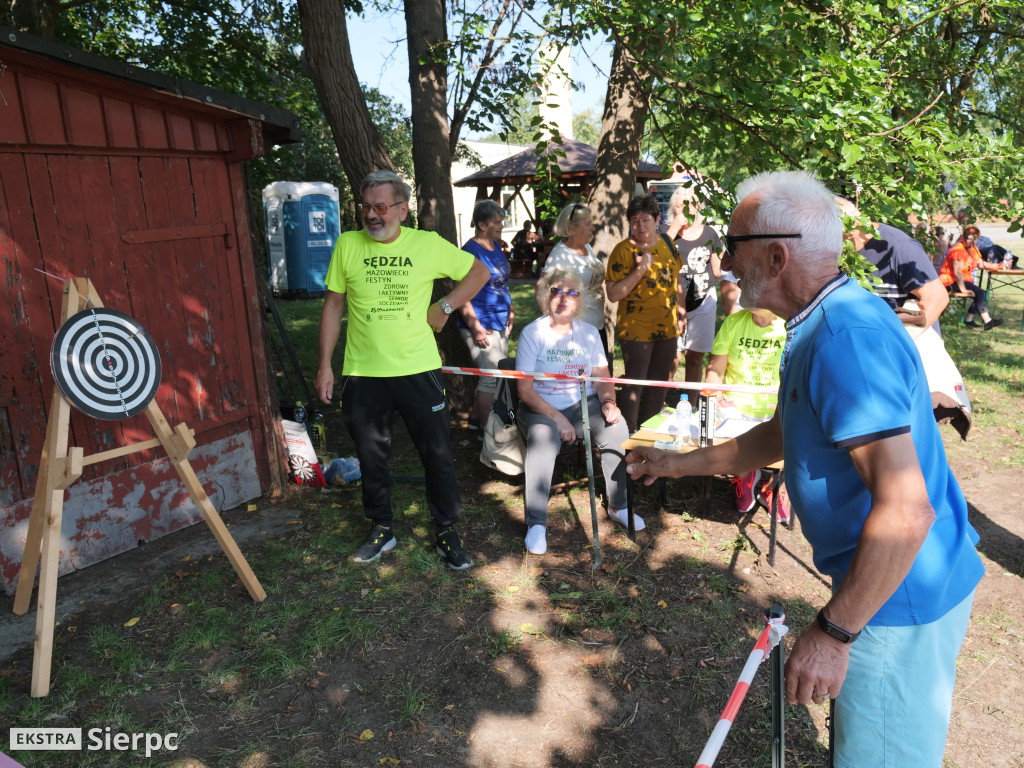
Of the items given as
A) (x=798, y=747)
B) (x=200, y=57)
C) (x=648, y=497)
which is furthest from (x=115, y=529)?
(x=200, y=57)

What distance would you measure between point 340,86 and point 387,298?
288 cm

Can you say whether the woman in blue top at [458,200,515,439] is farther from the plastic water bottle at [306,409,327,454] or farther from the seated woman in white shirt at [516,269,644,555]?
the plastic water bottle at [306,409,327,454]

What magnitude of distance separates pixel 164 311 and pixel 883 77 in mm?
4828

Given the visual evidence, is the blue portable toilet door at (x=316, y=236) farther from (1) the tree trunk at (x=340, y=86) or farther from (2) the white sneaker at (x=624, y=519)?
(2) the white sneaker at (x=624, y=519)

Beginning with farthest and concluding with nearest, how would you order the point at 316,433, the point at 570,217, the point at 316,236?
1. the point at 316,236
2. the point at 316,433
3. the point at 570,217

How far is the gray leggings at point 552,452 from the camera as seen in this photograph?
4512 mm

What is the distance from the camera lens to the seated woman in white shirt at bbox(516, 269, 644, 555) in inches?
185

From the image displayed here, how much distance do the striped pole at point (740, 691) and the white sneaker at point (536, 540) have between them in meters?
2.69

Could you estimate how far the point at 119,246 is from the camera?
440 cm

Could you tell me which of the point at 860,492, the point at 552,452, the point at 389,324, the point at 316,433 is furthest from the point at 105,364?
the point at 860,492

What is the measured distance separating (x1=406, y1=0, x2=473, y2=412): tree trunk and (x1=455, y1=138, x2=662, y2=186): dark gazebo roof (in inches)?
404

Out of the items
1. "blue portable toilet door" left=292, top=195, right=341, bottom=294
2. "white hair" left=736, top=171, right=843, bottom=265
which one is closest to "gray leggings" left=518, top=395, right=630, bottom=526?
"white hair" left=736, top=171, right=843, bottom=265

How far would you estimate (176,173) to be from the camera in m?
4.70

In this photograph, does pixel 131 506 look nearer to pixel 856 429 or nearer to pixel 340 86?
pixel 340 86
